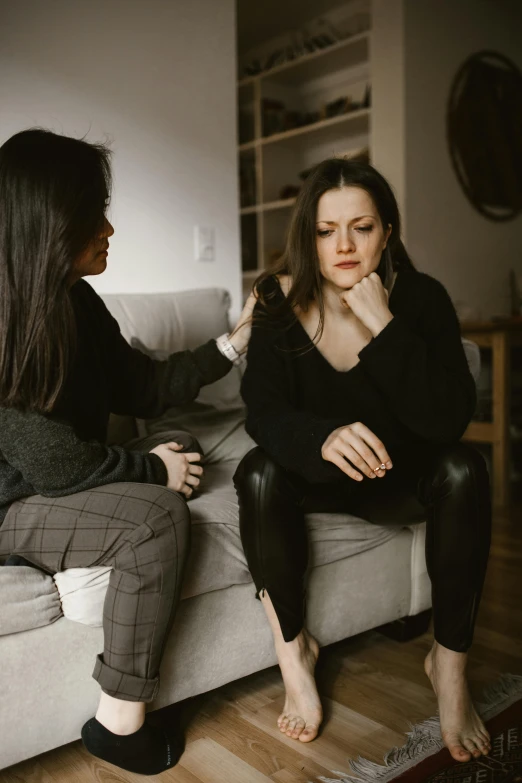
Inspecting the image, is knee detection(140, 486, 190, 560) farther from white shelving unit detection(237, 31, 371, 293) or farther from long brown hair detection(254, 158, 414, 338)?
white shelving unit detection(237, 31, 371, 293)

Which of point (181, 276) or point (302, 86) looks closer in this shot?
point (181, 276)

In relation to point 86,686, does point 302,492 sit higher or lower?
higher

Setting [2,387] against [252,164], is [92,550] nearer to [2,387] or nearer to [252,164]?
[2,387]

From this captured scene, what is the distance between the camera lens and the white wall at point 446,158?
11.2ft

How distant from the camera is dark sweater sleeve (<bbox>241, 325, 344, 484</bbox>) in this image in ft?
4.05

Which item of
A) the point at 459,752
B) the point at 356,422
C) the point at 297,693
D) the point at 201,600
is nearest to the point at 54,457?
the point at 201,600

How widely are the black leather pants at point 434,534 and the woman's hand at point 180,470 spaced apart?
90mm

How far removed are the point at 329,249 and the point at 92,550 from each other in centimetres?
73

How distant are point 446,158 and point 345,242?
2.50 m

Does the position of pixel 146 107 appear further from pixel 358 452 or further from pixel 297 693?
pixel 297 693

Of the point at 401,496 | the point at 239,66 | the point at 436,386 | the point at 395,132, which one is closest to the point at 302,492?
the point at 401,496

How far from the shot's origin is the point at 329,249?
141 centimetres

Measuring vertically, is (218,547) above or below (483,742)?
above

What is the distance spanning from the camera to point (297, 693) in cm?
130
